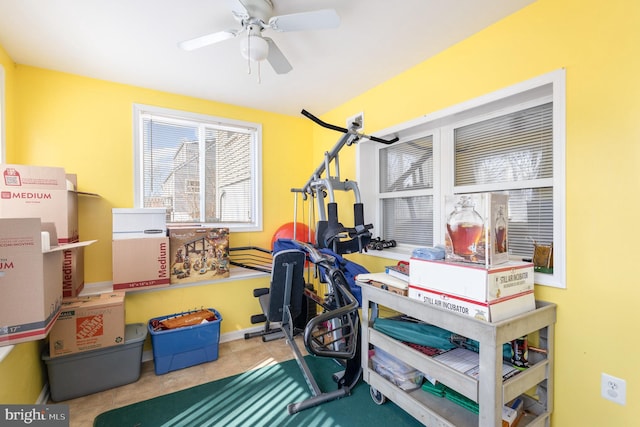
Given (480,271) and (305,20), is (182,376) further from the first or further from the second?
(305,20)

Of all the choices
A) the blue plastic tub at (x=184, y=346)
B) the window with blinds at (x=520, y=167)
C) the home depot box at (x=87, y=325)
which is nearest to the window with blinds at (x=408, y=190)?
the window with blinds at (x=520, y=167)

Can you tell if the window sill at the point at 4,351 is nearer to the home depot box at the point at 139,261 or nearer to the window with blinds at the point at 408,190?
the home depot box at the point at 139,261

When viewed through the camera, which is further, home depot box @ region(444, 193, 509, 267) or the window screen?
the window screen

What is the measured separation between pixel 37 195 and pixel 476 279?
274 cm

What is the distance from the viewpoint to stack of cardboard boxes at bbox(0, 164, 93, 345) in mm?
1353

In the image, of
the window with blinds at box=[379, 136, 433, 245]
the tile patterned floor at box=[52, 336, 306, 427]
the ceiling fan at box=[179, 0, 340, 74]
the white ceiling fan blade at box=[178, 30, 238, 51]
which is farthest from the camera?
the window with blinds at box=[379, 136, 433, 245]

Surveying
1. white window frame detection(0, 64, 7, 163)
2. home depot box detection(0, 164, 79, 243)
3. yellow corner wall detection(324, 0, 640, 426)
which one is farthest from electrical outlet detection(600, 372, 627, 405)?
white window frame detection(0, 64, 7, 163)

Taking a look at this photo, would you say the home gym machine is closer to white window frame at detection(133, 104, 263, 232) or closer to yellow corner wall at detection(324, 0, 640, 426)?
white window frame at detection(133, 104, 263, 232)

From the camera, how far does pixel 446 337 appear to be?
5.36 feet

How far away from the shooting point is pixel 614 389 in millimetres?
1331

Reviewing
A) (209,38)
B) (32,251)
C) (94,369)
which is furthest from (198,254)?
(209,38)

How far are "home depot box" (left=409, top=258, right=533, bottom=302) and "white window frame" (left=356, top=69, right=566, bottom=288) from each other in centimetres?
29

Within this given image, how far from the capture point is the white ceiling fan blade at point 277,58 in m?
1.74

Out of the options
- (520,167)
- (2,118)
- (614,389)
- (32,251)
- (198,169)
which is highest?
(2,118)
